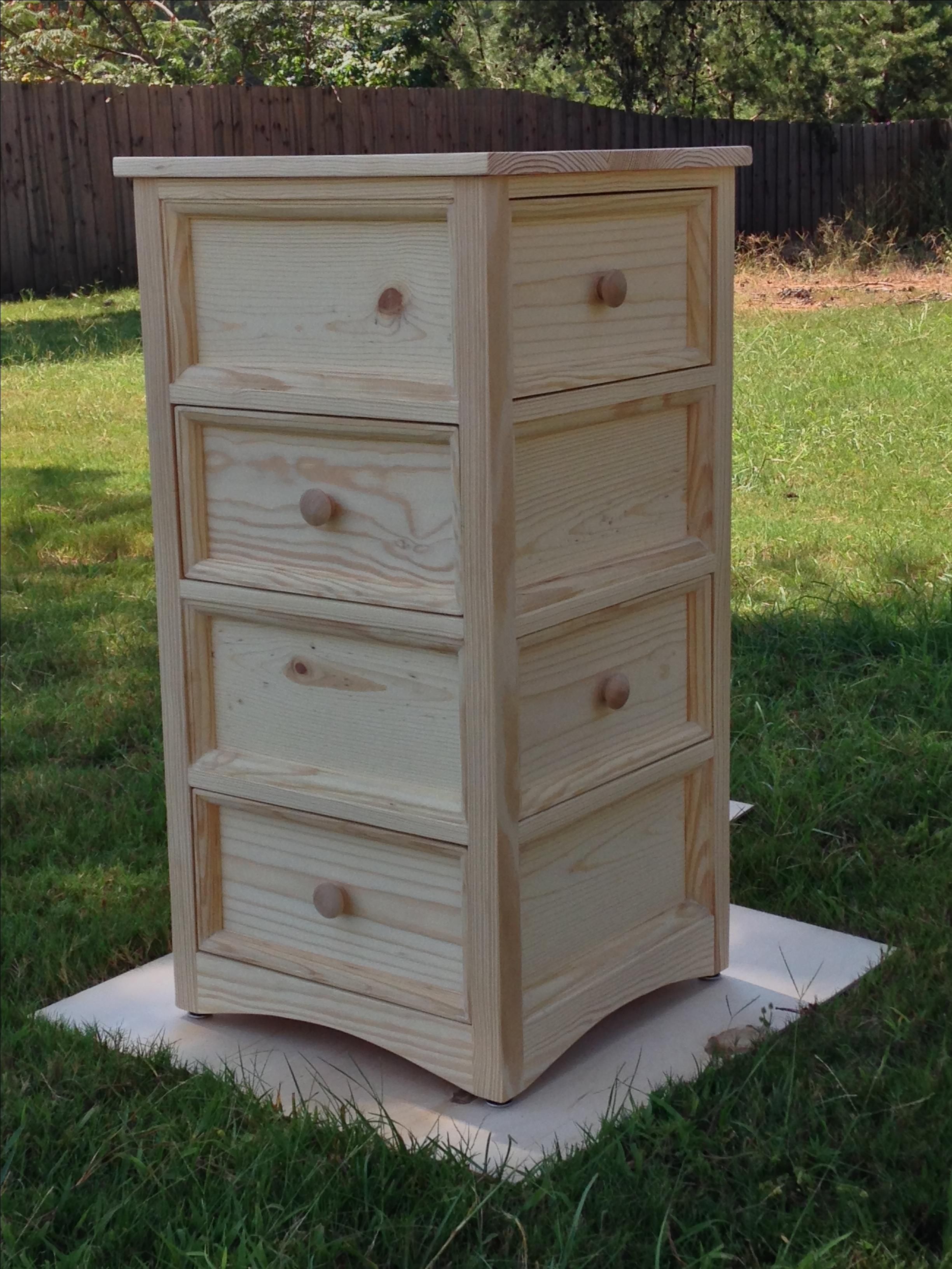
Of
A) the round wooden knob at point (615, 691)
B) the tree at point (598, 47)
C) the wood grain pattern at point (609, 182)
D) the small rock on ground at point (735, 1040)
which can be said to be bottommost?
the small rock on ground at point (735, 1040)

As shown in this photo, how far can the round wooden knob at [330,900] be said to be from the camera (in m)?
2.23

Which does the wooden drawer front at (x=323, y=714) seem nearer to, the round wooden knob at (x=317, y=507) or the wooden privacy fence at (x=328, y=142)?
the round wooden knob at (x=317, y=507)

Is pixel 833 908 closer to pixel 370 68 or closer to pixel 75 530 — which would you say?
pixel 75 530

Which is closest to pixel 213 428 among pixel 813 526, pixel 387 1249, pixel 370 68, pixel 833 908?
pixel 387 1249

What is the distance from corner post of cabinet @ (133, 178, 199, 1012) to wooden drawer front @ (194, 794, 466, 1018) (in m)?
0.03

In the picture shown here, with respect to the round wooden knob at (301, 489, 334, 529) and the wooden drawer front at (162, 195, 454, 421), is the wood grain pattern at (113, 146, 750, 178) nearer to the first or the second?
the wooden drawer front at (162, 195, 454, 421)

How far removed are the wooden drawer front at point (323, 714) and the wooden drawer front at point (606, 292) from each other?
44cm

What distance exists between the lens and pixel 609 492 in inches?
86.1

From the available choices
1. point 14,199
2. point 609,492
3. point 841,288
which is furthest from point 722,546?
point 14,199

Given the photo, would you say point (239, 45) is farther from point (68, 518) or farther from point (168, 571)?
point (168, 571)

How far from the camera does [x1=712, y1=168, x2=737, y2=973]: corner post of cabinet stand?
2299 mm

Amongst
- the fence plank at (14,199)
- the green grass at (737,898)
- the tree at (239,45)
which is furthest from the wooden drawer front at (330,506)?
the tree at (239,45)

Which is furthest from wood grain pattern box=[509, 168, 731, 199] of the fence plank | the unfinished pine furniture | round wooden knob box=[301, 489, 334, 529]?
the fence plank

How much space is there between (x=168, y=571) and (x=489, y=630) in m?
0.58
